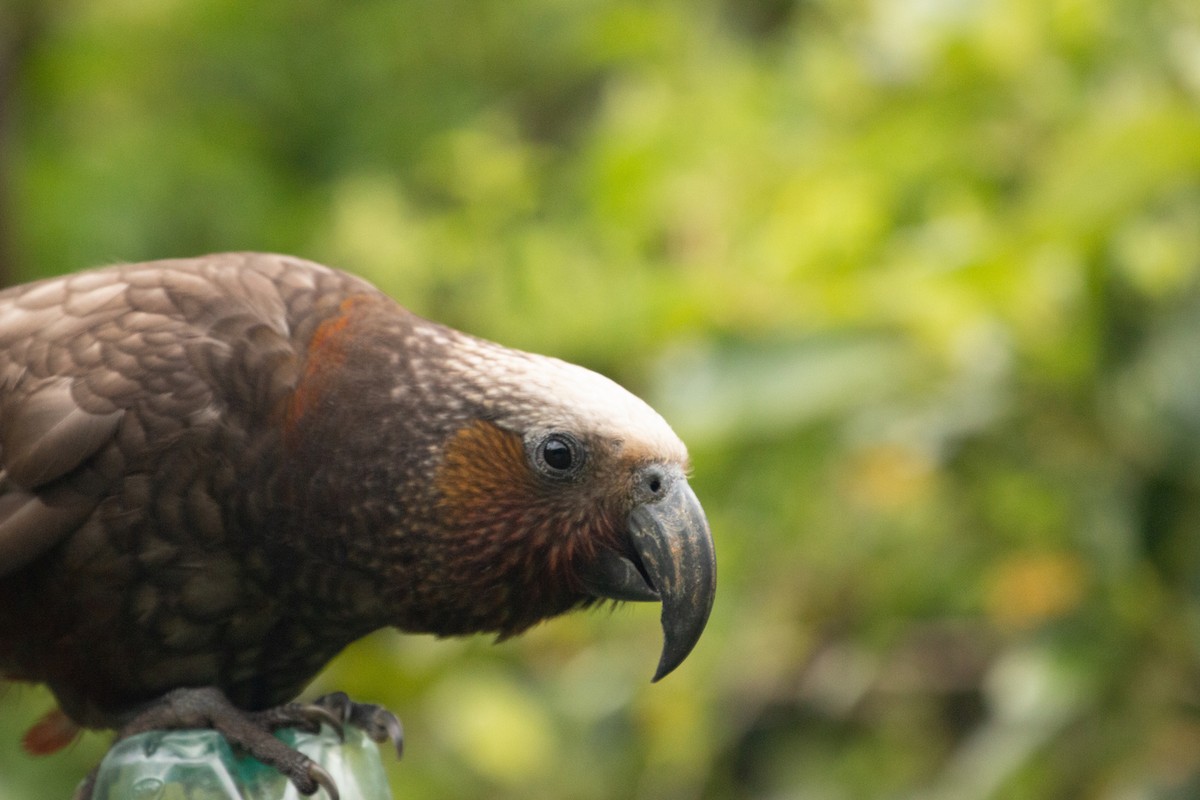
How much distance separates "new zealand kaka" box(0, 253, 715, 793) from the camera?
1989 mm

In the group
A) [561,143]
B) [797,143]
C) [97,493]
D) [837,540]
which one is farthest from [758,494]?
[561,143]

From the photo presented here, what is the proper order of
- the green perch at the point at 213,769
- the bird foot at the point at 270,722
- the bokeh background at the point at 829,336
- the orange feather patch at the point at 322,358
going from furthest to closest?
1. the bokeh background at the point at 829,336
2. the orange feather patch at the point at 322,358
3. the bird foot at the point at 270,722
4. the green perch at the point at 213,769

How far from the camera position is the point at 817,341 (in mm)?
3172

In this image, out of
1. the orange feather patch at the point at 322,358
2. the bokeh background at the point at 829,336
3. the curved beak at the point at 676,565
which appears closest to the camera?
the curved beak at the point at 676,565

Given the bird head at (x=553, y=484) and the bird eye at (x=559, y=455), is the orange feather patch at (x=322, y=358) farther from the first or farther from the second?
the bird eye at (x=559, y=455)

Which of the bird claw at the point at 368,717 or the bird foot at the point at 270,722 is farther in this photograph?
the bird claw at the point at 368,717

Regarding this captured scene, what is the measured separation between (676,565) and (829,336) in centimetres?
139

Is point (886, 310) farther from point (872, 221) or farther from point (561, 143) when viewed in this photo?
point (561, 143)

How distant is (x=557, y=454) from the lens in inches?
78.6

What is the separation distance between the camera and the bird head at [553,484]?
1.96m

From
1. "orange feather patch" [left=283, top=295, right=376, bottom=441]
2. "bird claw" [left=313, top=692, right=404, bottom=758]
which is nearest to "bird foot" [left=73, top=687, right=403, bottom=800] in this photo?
"bird claw" [left=313, top=692, right=404, bottom=758]

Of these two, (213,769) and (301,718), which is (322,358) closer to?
(301,718)

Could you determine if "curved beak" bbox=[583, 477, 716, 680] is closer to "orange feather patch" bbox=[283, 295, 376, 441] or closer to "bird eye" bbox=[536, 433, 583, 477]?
"bird eye" bbox=[536, 433, 583, 477]

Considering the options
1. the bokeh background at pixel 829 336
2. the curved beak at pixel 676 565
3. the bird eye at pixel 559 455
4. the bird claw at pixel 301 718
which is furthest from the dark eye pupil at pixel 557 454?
the bokeh background at pixel 829 336
